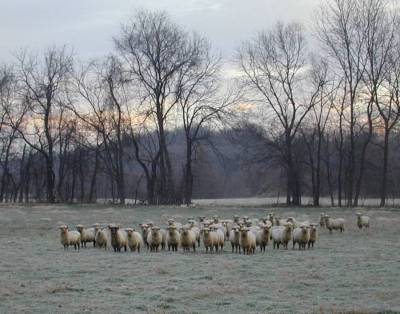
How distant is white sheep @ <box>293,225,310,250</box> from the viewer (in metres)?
23.9

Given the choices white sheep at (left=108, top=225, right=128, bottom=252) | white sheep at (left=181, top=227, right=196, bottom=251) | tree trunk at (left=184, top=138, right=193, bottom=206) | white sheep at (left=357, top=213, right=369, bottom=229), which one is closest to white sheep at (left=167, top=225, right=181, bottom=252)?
white sheep at (left=181, top=227, right=196, bottom=251)

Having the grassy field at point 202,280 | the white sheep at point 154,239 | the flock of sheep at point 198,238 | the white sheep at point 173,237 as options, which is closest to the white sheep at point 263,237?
the flock of sheep at point 198,238

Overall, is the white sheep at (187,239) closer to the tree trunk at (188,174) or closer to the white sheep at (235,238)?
the white sheep at (235,238)

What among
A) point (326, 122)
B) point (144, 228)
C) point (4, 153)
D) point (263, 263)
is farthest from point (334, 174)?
point (263, 263)

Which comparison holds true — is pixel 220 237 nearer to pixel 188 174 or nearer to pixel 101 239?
pixel 101 239

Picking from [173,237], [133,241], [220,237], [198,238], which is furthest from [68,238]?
[220,237]

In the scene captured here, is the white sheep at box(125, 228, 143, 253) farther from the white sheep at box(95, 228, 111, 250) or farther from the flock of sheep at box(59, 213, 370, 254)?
the white sheep at box(95, 228, 111, 250)

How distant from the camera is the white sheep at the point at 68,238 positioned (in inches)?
971

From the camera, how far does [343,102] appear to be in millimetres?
58594

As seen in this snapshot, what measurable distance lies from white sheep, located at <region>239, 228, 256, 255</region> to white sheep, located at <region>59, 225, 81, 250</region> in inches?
256

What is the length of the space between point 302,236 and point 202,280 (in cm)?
896

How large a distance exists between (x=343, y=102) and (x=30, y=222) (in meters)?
31.6

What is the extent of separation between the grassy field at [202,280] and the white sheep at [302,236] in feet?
2.15

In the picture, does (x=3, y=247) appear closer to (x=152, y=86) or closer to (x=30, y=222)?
(x=30, y=222)
